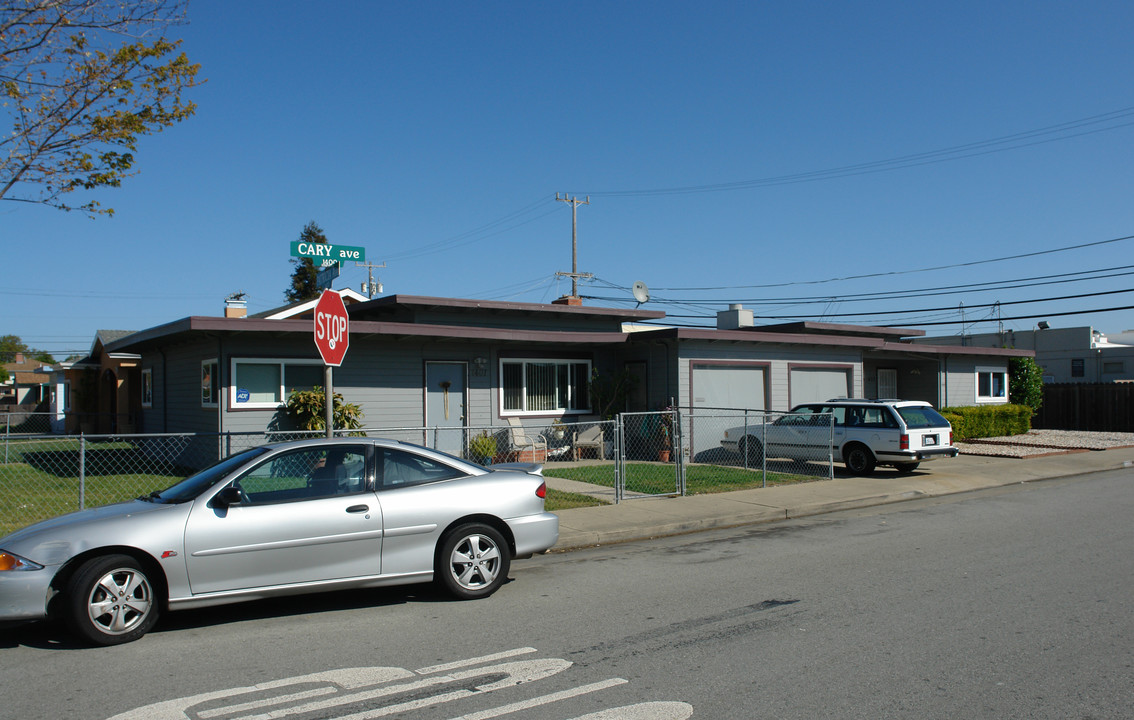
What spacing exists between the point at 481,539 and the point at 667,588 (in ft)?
5.79

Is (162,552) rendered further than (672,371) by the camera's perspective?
No

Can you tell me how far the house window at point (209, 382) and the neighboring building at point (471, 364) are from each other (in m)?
0.05

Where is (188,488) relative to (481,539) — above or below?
above

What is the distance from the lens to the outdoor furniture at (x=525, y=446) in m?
18.1

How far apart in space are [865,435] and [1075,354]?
1497 inches

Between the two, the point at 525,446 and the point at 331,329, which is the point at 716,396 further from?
the point at 331,329

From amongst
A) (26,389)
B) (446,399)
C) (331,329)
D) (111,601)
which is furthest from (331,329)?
(26,389)

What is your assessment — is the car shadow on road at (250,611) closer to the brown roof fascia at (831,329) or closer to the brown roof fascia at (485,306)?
the brown roof fascia at (485,306)

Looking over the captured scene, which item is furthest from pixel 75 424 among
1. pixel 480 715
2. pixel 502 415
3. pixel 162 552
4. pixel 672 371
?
pixel 480 715

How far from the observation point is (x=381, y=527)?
688cm

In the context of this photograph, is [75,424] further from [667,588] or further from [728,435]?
[667,588]

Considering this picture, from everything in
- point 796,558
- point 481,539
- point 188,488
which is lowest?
point 796,558

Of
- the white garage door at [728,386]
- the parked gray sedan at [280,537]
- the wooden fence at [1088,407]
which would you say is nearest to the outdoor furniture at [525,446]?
the white garage door at [728,386]

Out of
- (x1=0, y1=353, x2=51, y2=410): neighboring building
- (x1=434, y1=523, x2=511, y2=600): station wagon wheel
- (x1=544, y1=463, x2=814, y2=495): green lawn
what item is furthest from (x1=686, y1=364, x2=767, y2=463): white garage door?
(x1=0, y1=353, x2=51, y2=410): neighboring building
